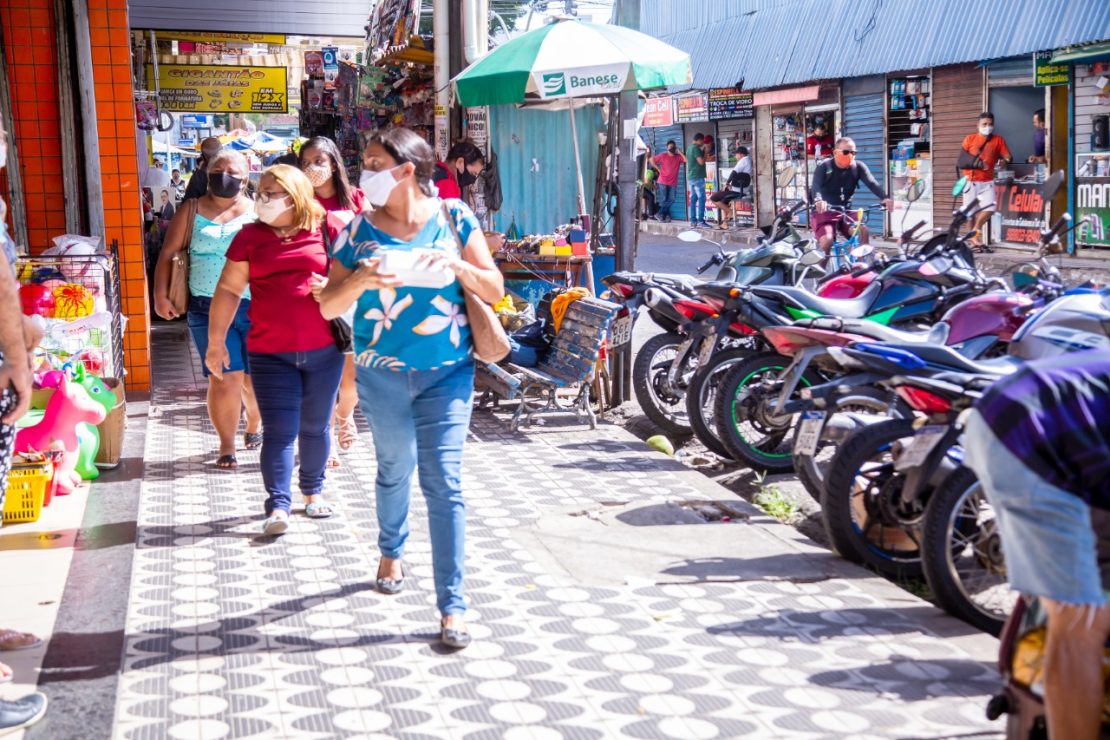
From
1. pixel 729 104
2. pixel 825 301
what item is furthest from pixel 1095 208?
pixel 729 104

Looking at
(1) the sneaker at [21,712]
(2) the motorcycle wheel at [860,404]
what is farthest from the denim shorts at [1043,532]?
(1) the sneaker at [21,712]

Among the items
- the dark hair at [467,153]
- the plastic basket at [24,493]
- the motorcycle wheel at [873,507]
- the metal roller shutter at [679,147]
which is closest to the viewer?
the motorcycle wheel at [873,507]

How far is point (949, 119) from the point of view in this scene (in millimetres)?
22672

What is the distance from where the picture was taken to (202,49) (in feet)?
98.4

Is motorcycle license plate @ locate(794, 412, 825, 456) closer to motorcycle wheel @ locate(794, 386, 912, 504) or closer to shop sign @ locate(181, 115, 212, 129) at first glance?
motorcycle wheel @ locate(794, 386, 912, 504)

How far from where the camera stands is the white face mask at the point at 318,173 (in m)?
7.40

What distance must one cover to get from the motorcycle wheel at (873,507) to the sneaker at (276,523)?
8.04ft

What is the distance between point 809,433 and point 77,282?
4340 mm

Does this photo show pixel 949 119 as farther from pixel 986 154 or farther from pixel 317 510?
pixel 317 510

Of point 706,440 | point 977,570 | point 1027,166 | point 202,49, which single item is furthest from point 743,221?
point 977,570

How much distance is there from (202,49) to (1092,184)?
64.7ft

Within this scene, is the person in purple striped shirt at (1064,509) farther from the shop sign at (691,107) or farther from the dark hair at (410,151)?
the shop sign at (691,107)

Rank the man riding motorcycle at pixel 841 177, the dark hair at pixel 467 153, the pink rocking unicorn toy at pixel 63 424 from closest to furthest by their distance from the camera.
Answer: the pink rocking unicorn toy at pixel 63 424
the dark hair at pixel 467 153
the man riding motorcycle at pixel 841 177

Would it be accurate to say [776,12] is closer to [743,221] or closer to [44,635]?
[743,221]
